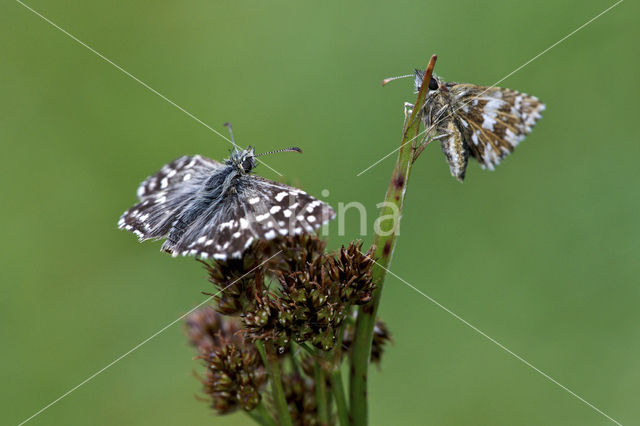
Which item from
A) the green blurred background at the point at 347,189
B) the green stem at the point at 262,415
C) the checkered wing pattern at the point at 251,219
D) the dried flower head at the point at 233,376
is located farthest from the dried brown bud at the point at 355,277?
the green blurred background at the point at 347,189

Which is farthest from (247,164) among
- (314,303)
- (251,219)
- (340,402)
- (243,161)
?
(340,402)

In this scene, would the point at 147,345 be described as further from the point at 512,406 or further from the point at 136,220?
the point at 512,406

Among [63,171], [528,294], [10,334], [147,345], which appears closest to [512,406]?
[528,294]

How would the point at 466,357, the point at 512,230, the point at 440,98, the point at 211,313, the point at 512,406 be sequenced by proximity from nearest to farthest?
the point at 440,98, the point at 211,313, the point at 512,406, the point at 466,357, the point at 512,230

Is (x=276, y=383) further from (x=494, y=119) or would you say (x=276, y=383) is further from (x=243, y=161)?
(x=494, y=119)

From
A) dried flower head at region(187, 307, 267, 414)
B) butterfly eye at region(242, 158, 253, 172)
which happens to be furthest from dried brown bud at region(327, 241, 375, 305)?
butterfly eye at region(242, 158, 253, 172)

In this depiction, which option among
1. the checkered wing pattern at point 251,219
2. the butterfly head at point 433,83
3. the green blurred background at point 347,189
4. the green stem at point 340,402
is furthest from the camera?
the green blurred background at point 347,189

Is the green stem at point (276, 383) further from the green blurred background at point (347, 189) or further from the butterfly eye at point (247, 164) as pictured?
the green blurred background at point (347, 189)
